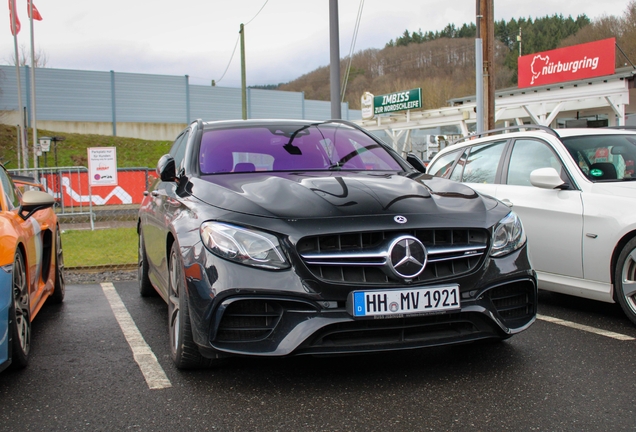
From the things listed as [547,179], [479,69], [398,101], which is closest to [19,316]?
[547,179]

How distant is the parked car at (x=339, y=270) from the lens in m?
3.33

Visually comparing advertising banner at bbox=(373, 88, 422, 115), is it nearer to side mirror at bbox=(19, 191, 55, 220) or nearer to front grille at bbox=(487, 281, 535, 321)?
side mirror at bbox=(19, 191, 55, 220)

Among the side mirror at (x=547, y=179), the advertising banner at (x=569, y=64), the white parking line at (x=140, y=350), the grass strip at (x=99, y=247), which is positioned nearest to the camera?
the white parking line at (x=140, y=350)

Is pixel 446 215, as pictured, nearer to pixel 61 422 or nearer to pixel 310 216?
pixel 310 216

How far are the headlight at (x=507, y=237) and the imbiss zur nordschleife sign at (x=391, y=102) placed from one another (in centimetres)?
2836

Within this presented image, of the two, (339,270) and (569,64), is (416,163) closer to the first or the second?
(339,270)

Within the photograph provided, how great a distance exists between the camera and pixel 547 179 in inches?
217

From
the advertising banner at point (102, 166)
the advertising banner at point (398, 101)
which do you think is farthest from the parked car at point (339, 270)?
the advertising banner at point (398, 101)

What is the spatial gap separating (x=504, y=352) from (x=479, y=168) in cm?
293

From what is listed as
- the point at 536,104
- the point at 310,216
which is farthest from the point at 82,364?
Result: the point at 536,104

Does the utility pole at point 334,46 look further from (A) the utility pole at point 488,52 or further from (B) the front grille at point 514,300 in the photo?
(B) the front grille at point 514,300

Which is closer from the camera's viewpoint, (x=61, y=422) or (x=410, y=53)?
(x=61, y=422)

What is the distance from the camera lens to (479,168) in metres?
6.81

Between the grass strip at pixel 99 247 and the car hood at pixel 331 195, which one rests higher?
→ the car hood at pixel 331 195
